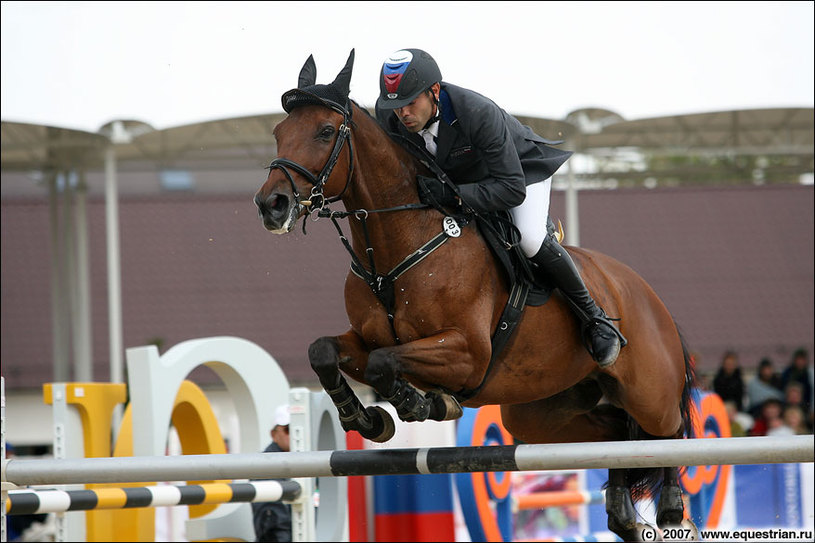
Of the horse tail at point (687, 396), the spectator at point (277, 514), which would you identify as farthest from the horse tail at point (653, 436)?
the spectator at point (277, 514)

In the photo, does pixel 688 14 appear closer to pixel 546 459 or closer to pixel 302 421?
pixel 302 421

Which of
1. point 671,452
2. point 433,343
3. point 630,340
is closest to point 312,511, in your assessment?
point 630,340

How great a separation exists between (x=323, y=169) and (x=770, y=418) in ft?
24.5

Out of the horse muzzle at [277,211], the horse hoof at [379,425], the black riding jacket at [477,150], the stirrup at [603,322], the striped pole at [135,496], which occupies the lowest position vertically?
Result: the striped pole at [135,496]

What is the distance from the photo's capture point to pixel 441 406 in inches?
143

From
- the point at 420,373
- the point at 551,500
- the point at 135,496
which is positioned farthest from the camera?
the point at 551,500

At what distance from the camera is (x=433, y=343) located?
351 cm

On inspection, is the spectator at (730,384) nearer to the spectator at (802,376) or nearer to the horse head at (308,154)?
the spectator at (802,376)

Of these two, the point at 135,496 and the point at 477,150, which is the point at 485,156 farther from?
the point at 135,496

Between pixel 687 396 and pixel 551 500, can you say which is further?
pixel 551 500

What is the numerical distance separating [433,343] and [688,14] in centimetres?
889

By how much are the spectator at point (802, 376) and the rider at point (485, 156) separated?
7538 millimetres

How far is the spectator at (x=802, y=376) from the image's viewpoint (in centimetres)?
1079

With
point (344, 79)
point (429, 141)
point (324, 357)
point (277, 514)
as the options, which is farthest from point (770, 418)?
point (344, 79)
